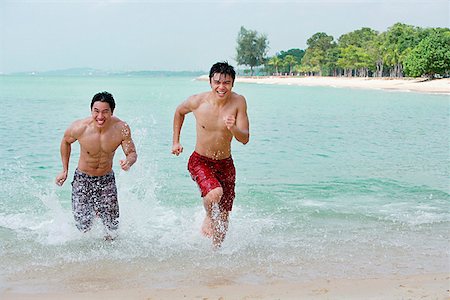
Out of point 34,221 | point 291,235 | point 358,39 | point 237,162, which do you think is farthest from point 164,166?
point 358,39

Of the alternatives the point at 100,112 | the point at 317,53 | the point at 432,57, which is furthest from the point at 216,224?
the point at 317,53

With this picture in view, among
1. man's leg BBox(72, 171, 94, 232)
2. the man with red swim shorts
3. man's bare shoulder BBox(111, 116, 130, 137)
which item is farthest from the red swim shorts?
man's leg BBox(72, 171, 94, 232)

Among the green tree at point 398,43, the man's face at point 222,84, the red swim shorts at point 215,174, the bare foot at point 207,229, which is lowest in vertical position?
the bare foot at point 207,229

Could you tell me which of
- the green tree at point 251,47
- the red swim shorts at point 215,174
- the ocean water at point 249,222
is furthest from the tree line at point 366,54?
the red swim shorts at point 215,174

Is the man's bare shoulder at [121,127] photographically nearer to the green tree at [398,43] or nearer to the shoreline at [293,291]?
the shoreline at [293,291]

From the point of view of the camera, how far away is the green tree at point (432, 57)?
211 ft

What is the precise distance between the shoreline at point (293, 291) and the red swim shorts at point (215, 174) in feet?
3.87

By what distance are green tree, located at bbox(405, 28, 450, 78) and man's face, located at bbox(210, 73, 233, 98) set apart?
62981mm

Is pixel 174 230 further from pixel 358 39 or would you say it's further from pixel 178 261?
pixel 358 39

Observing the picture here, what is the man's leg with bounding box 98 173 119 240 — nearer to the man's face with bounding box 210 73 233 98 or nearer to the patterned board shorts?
the patterned board shorts

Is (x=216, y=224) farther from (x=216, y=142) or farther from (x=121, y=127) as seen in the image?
(x=121, y=127)

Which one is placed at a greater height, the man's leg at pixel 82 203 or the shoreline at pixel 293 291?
the man's leg at pixel 82 203

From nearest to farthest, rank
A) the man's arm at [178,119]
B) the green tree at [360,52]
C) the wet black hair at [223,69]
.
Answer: the wet black hair at [223,69] → the man's arm at [178,119] → the green tree at [360,52]

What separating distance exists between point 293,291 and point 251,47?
148 metres
